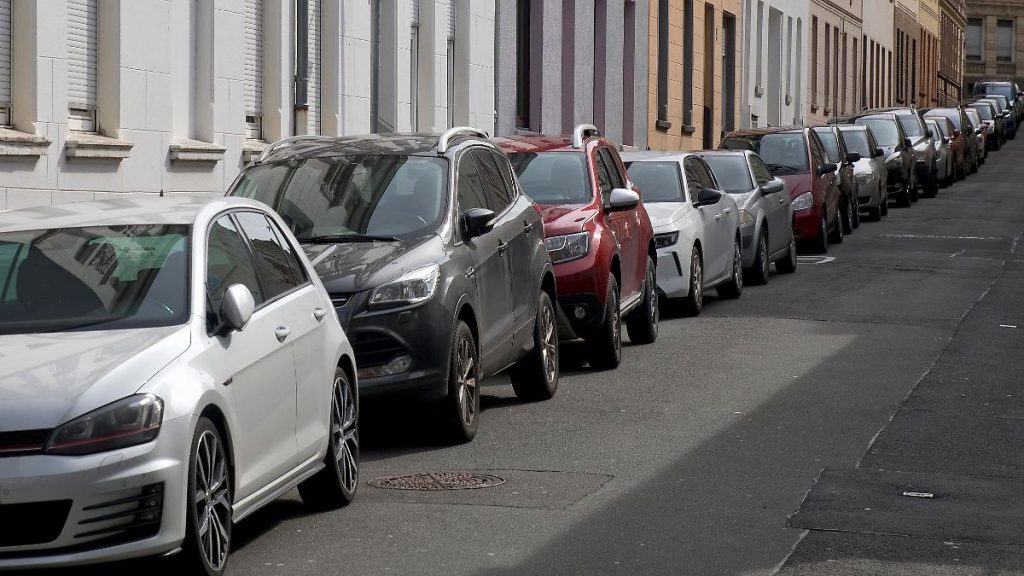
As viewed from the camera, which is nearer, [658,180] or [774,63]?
[658,180]

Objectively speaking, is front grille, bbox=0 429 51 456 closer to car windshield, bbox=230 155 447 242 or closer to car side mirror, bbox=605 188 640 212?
car windshield, bbox=230 155 447 242

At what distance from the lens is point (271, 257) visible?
8.30 m

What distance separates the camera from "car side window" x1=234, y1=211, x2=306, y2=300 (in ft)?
26.6

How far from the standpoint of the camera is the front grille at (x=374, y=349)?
10.1 meters

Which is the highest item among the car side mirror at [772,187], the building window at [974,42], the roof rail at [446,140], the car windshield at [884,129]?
the building window at [974,42]

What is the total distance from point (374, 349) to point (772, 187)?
1246 cm

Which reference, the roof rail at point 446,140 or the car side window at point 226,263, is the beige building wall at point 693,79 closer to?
the roof rail at point 446,140

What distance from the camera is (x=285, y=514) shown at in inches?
337

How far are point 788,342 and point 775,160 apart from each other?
35.2 feet

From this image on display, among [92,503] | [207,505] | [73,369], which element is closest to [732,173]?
[207,505]

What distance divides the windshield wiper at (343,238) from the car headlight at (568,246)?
3151 millimetres

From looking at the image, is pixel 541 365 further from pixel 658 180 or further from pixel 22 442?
pixel 658 180

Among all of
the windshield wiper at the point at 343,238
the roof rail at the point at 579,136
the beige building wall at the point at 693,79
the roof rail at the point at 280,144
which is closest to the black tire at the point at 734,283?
the roof rail at the point at 579,136

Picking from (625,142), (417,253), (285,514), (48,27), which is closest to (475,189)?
(417,253)
